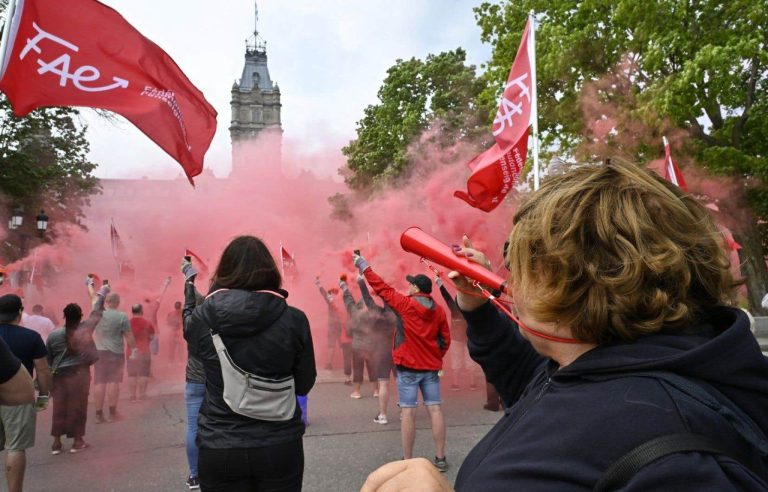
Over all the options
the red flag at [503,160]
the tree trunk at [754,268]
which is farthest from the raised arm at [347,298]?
the tree trunk at [754,268]

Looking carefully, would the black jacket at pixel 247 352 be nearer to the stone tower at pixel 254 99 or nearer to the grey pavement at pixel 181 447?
the grey pavement at pixel 181 447

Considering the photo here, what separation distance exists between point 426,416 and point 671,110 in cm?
884

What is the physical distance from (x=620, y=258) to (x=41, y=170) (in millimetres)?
21300

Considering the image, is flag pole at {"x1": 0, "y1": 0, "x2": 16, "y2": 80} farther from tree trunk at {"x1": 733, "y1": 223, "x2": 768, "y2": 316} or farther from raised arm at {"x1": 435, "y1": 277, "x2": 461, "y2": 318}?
tree trunk at {"x1": 733, "y1": 223, "x2": 768, "y2": 316}

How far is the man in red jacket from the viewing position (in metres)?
5.19

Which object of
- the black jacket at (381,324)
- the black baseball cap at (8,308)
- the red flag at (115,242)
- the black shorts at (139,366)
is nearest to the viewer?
the black baseball cap at (8,308)

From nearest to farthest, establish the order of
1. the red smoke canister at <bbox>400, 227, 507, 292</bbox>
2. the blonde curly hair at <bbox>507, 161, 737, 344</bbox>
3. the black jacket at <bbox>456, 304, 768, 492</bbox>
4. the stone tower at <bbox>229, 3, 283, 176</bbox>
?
1. the black jacket at <bbox>456, 304, 768, 492</bbox>
2. the blonde curly hair at <bbox>507, 161, 737, 344</bbox>
3. the red smoke canister at <bbox>400, 227, 507, 292</bbox>
4. the stone tower at <bbox>229, 3, 283, 176</bbox>

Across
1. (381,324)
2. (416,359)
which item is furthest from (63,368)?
(381,324)

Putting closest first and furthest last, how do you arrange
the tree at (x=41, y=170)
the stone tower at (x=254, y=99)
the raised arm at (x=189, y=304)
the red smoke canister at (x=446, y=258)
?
the red smoke canister at (x=446, y=258), the raised arm at (x=189, y=304), the tree at (x=41, y=170), the stone tower at (x=254, y=99)

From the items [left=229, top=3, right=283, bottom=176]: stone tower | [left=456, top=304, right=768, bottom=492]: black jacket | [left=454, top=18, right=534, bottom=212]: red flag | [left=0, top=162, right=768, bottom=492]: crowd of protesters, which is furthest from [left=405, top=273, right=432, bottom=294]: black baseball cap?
[left=229, top=3, right=283, bottom=176]: stone tower

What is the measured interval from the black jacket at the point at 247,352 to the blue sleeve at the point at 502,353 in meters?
1.40

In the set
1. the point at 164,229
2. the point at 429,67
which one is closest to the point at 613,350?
the point at 164,229

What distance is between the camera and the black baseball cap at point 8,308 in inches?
184

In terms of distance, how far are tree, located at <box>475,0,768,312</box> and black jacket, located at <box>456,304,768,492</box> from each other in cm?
1198
